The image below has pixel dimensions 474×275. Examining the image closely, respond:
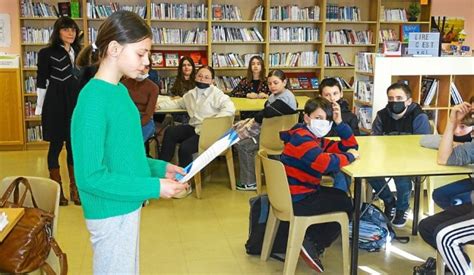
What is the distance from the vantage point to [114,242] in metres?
1.78

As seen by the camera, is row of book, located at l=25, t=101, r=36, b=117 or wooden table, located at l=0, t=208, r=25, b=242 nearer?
wooden table, located at l=0, t=208, r=25, b=242

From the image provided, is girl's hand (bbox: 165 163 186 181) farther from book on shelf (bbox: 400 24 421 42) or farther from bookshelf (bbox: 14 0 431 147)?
book on shelf (bbox: 400 24 421 42)

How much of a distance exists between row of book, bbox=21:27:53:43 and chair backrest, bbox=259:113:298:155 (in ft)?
11.9

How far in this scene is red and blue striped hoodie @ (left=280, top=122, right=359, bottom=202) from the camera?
3.14 meters

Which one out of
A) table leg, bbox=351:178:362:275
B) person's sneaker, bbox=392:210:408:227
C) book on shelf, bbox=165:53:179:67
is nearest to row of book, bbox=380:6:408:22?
book on shelf, bbox=165:53:179:67

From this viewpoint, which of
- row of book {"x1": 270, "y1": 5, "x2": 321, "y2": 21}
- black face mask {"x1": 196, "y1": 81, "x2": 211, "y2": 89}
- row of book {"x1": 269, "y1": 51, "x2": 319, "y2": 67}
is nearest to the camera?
black face mask {"x1": 196, "y1": 81, "x2": 211, "y2": 89}

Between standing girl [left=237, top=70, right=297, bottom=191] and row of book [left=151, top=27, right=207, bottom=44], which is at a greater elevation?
row of book [left=151, top=27, right=207, bottom=44]

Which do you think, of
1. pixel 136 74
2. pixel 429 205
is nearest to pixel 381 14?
pixel 429 205

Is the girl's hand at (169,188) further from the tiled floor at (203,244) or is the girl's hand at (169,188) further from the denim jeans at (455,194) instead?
the denim jeans at (455,194)

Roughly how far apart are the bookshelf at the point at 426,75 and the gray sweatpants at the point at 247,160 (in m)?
1.20

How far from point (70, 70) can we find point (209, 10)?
3.04 meters

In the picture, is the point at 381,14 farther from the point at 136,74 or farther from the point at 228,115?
the point at 136,74

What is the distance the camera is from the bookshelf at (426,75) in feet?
17.4

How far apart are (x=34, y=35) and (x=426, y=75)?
15.5ft
